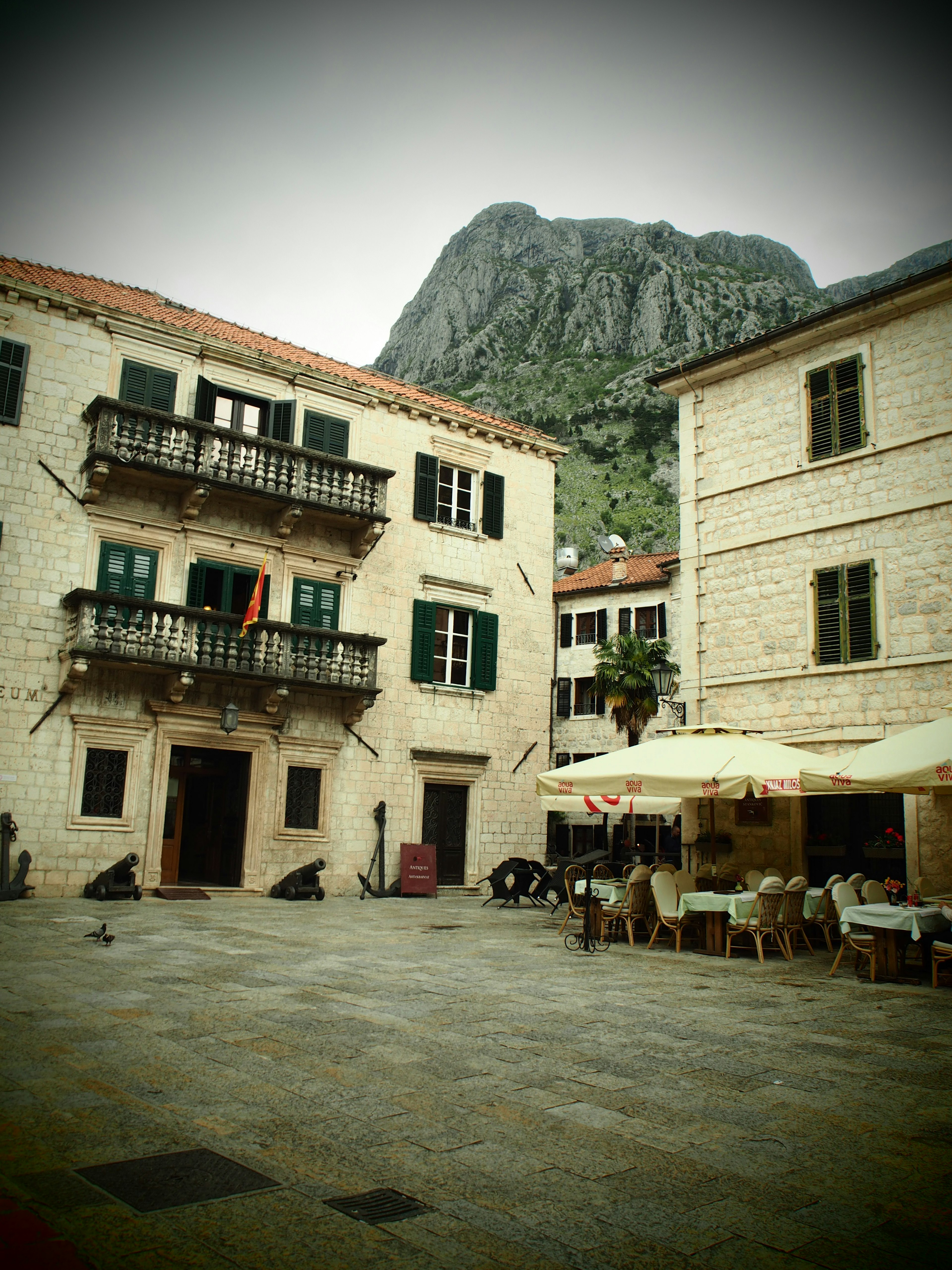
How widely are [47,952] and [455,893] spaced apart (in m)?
12.8

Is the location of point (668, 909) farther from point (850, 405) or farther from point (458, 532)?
point (458, 532)

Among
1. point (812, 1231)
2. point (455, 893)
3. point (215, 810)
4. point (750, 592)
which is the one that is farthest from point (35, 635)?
point (812, 1231)

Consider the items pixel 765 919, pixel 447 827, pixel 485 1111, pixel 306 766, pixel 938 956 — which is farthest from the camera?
pixel 447 827

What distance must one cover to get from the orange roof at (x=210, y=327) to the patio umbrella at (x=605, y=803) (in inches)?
468

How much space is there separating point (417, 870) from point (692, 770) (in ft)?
33.9

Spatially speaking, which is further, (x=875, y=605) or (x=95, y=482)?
(x=95, y=482)

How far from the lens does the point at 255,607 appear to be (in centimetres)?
1733

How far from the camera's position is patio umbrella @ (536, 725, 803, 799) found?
10852mm

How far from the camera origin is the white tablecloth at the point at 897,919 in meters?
9.51

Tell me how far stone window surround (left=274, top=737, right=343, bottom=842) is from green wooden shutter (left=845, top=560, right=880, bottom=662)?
1060 cm

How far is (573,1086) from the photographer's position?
525 centimetres

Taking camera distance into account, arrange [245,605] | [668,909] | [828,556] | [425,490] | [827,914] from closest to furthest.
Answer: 1. [668,909]
2. [827,914]
3. [828,556]
4. [245,605]
5. [425,490]

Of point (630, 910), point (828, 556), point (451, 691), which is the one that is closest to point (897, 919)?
point (630, 910)

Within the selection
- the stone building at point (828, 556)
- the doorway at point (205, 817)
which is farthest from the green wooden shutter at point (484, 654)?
the doorway at point (205, 817)
